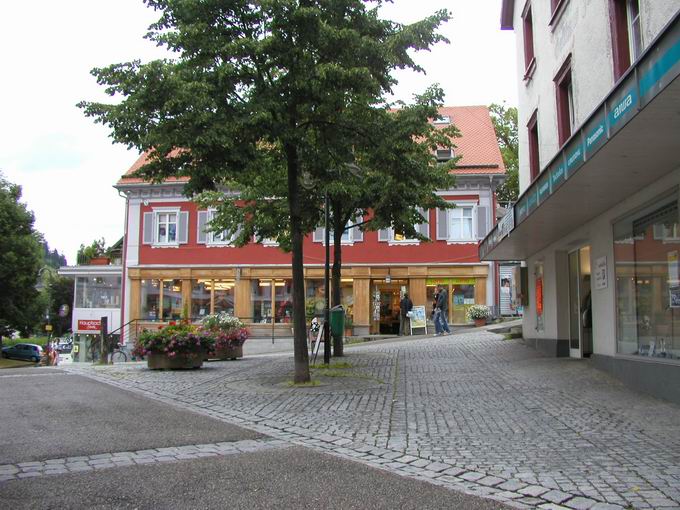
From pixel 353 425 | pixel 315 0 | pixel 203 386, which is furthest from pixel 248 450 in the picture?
pixel 315 0

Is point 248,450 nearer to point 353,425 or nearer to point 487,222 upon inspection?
point 353,425

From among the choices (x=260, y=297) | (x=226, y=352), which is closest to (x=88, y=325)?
(x=260, y=297)

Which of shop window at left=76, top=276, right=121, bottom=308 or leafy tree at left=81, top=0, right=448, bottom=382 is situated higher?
leafy tree at left=81, top=0, right=448, bottom=382

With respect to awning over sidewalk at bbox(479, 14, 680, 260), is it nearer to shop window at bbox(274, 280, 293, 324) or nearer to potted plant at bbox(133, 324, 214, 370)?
potted plant at bbox(133, 324, 214, 370)

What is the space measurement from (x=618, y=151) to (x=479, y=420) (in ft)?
11.5

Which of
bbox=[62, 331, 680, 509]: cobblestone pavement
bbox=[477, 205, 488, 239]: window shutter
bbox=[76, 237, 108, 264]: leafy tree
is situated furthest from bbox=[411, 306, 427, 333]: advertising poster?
bbox=[76, 237, 108, 264]: leafy tree

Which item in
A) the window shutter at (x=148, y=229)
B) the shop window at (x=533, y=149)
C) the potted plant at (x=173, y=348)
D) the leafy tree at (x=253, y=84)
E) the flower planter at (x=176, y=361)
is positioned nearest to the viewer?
the leafy tree at (x=253, y=84)

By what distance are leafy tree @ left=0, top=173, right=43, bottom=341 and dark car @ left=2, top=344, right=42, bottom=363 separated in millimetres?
8998

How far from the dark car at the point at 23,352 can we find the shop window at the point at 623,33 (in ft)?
Answer: 152

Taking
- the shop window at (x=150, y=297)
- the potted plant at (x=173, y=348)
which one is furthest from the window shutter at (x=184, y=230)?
the potted plant at (x=173, y=348)

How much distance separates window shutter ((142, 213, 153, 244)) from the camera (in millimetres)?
35281

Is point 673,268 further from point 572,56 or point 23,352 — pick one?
point 23,352

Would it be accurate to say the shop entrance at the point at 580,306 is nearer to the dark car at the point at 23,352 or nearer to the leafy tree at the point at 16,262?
the leafy tree at the point at 16,262

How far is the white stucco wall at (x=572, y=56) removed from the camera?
10.5 metres
